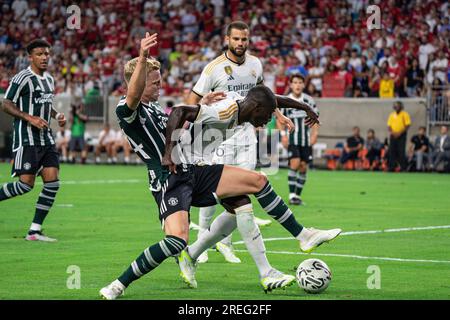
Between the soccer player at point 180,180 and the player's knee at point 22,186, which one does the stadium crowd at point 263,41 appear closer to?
the player's knee at point 22,186

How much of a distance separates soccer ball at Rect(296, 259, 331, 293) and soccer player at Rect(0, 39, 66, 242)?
5.25m

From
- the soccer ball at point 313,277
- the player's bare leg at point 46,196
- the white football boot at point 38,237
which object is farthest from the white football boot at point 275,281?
the player's bare leg at point 46,196

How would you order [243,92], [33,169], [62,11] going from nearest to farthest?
[243,92], [33,169], [62,11]

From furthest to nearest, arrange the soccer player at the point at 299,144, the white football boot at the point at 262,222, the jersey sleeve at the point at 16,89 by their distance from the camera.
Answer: the soccer player at the point at 299,144 < the white football boot at the point at 262,222 < the jersey sleeve at the point at 16,89

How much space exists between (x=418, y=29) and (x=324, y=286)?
23.7m

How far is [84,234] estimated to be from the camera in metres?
14.5

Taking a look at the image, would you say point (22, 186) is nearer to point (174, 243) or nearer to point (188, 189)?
point (188, 189)

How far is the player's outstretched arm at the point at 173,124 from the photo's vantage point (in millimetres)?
8922

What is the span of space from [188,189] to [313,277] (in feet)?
4.65

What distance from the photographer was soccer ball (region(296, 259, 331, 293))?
30.4 ft

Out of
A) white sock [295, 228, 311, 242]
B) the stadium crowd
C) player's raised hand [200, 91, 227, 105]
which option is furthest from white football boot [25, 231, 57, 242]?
the stadium crowd

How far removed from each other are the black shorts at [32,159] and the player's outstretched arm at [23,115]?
34cm

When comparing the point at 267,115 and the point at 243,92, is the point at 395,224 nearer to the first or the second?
the point at 243,92

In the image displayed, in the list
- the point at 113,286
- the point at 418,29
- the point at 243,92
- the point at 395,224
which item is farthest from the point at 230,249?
the point at 418,29
